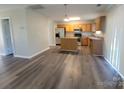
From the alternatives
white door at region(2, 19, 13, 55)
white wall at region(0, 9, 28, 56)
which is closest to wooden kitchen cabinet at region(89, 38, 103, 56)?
white wall at region(0, 9, 28, 56)

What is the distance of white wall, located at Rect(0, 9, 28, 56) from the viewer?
5133 mm

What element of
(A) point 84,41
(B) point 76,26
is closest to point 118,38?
(A) point 84,41

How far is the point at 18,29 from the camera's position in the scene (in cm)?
533

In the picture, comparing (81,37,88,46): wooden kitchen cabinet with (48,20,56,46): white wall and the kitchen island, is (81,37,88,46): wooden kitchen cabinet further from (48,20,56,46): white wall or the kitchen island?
the kitchen island

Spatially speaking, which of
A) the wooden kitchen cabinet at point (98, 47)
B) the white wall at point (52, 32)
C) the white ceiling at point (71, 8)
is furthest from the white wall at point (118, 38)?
the white wall at point (52, 32)

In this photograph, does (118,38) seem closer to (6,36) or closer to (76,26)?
(6,36)

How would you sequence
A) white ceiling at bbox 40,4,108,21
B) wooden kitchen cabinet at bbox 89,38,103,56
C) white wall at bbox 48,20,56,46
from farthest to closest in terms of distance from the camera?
white wall at bbox 48,20,56,46 → wooden kitchen cabinet at bbox 89,38,103,56 → white ceiling at bbox 40,4,108,21

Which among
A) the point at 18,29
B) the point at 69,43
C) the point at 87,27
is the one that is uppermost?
the point at 87,27

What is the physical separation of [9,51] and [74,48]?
3996 millimetres

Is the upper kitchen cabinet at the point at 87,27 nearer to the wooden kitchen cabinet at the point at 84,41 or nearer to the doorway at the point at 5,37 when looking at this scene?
the wooden kitchen cabinet at the point at 84,41

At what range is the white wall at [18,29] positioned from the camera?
5.13 m

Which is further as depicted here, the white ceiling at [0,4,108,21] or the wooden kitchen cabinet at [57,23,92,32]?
the wooden kitchen cabinet at [57,23,92,32]

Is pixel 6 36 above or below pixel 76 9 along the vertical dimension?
below
